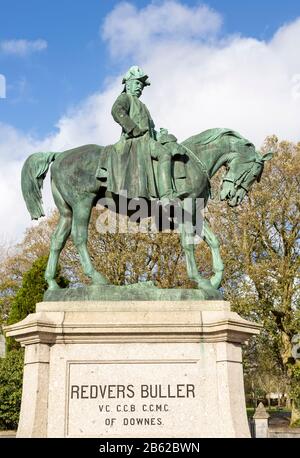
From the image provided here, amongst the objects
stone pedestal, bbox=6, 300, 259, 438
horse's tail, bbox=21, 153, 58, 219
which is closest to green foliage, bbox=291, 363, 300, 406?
stone pedestal, bbox=6, 300, 259, 438

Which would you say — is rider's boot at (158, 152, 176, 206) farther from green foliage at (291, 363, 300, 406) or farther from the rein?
green foliage at (291, 363, 300, 406)

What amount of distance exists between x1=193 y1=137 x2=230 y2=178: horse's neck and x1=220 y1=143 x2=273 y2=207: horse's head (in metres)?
0.15

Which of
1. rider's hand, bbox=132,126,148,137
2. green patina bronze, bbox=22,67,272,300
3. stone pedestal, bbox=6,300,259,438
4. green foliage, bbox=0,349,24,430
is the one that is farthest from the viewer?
green foliage, bbox=0,349,24,430

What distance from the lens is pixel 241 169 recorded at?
31.4 ft

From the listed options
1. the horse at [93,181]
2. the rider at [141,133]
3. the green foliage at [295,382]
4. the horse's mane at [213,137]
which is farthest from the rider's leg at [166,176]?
the green foliage at [295,382]


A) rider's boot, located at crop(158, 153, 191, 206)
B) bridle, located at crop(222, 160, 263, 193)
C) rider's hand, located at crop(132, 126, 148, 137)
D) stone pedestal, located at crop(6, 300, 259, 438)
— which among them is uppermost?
rider's hand, located at crop(132, 126, 148, 137)

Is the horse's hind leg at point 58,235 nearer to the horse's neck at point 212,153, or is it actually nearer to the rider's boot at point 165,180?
the rider's boot at point 165,180

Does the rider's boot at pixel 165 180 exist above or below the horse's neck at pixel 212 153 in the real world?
below

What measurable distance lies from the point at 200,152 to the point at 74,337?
12.1 feet

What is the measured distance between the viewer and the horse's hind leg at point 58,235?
9195 millimetres

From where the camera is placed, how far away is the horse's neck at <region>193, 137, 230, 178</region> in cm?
962

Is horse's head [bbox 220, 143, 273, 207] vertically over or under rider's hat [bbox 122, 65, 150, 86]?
under

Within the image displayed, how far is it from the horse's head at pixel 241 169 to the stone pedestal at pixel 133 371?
2279mm

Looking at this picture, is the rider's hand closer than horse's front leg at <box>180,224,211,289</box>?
No
